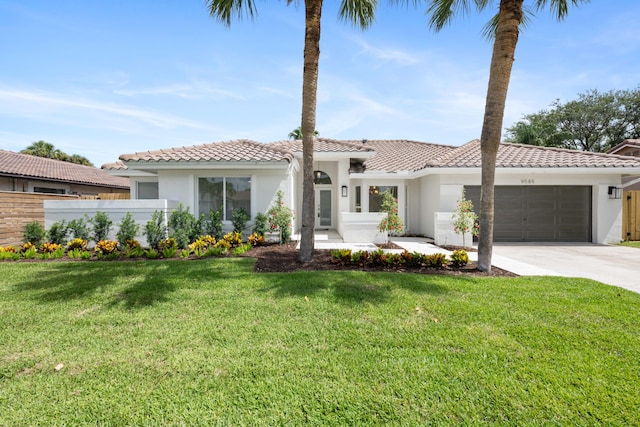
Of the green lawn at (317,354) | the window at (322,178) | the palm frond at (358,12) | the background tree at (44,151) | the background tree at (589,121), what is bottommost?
the green lawn at (317,354)

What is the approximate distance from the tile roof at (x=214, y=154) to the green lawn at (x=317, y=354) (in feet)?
21.3

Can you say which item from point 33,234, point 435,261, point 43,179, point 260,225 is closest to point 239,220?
point 260,225

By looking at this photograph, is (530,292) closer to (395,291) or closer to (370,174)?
(395,291)

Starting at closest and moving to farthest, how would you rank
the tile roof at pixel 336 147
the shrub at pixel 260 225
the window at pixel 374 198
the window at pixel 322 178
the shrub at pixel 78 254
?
the shrub at pixel 78 254
the shrub at pixel 260 225
the tile roof at pixel 336 147
the window at pixel 374 198
the window at pixel 322 178

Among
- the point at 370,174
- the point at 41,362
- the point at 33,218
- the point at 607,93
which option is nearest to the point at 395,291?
the point at 41,362

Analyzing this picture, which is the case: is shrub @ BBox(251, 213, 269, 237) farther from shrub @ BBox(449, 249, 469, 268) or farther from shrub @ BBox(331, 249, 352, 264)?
shrub @ BBox(449, 249, 469, 268)

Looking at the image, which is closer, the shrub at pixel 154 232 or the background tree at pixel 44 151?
the shrub at pixel 154 232

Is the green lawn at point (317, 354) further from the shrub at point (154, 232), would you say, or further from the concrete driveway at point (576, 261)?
the shrub at point (154, 232)

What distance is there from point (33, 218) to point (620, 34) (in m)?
33.1

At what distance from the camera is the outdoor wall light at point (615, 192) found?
13.9 m

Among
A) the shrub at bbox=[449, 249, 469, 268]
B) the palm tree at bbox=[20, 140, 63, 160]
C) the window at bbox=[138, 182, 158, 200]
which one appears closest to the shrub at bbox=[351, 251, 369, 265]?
the shrub at bbox=[449, 249, 469, 268]

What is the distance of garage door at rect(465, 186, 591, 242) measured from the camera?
1479cm

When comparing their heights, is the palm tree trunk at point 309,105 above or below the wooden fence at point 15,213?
above

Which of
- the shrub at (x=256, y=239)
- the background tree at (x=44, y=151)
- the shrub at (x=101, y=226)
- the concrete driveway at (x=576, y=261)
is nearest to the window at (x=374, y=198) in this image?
the concrete driveway at (x=576, y=261)
